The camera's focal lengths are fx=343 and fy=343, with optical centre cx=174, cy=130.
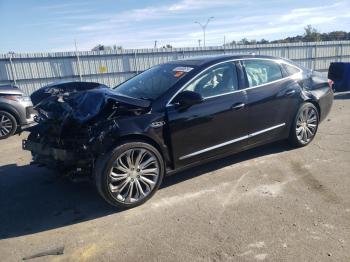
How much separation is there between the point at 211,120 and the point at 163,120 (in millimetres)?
700

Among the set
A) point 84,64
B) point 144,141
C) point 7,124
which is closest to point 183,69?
point 144,141

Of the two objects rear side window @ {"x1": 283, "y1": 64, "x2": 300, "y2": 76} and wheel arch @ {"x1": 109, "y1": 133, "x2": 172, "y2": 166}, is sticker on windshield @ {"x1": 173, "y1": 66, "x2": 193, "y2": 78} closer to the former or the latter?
wheel arch @ {"x1": 109, "y1": 133, "x2": 172, "y2": 166}

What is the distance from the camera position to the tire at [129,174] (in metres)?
3.75

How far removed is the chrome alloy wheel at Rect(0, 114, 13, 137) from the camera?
7934 millimetres

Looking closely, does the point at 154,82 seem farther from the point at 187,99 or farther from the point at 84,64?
the point at 84,64

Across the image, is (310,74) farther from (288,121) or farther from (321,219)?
(321,219)

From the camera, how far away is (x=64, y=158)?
3.87m

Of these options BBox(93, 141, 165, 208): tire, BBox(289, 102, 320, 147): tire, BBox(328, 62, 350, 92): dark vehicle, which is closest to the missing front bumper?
BBox(93, 141, 165, 208): tire

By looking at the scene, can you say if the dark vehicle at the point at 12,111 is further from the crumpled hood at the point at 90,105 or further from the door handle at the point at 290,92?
the door handle at the point at 290,92

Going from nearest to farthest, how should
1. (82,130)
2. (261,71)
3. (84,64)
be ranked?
(82,130)
(261,71)
(84,64)

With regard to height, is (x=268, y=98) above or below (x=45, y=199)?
above

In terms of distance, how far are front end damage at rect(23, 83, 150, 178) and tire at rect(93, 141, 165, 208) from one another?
0.46 ft

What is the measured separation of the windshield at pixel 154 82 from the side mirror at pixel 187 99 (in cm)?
23

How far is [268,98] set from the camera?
5.08 m
